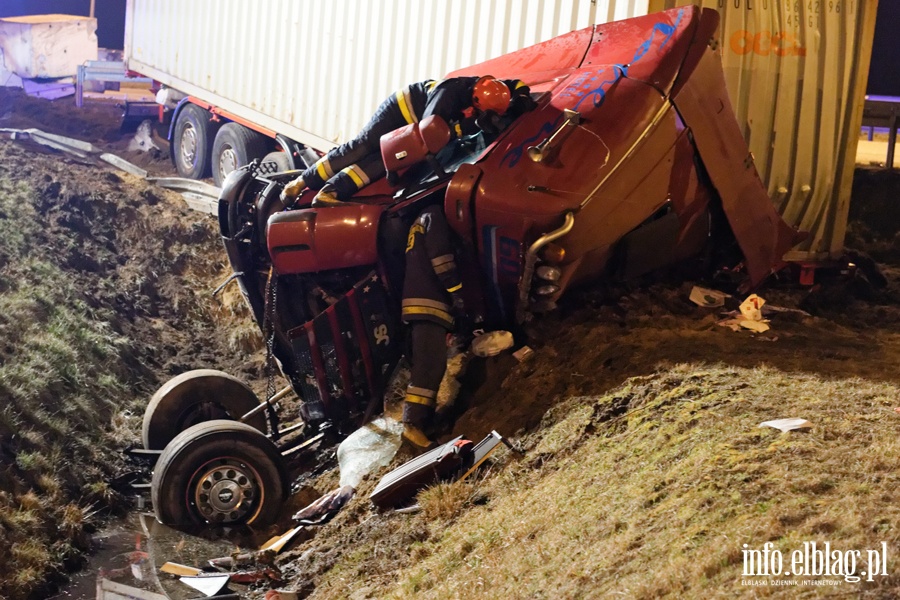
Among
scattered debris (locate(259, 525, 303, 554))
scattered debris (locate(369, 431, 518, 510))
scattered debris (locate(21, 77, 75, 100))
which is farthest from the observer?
scattered debris (locate(21, 77, 75, 100))

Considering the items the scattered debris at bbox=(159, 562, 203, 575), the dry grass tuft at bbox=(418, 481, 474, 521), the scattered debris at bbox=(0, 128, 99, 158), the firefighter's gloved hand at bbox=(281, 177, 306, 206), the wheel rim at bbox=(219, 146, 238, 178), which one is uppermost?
the firefighter's gloved hand at bbox=(281, 177, 306, 206)

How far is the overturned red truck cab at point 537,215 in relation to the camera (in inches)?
164

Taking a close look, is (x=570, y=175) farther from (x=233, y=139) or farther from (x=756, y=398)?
(x=233, y=139)

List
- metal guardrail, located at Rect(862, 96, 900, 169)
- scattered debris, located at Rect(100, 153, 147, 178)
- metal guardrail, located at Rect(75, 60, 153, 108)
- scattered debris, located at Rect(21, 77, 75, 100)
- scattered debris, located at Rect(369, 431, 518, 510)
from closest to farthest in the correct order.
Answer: scattered debris, located at Rect(369, 431, 518, 510)
metal guardrail, located at Rect(862, 96, 900, 169)
scattered debris, located at Rect(100, 153, 147, 178)
metal guardrail, located at Rect(75, 60, 153, 108)
scattered debris, located at Rect(21, 77, 75, 100)

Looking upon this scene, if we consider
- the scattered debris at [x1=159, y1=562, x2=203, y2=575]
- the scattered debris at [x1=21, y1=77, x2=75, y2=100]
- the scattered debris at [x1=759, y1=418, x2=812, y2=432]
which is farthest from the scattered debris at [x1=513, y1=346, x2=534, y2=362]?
the scattered debris at [x1=21, y1=77, x2=75, y2=100]

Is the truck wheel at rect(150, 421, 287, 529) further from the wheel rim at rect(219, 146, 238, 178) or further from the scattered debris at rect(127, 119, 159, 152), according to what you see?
the scattered debris at rect(127, 119, 159, 152)

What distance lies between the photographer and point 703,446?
3072mm

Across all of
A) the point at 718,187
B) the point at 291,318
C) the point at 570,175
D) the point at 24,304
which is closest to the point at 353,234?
the point at 291,318

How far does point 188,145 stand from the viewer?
1090 cm

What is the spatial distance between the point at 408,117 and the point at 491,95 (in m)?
0.53

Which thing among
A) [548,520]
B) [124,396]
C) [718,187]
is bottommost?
[124,396]

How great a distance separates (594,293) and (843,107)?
106 inches

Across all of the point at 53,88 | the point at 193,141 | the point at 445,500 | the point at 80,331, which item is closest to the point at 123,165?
the point at 193,141

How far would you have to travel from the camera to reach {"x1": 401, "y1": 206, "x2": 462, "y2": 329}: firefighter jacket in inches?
167
